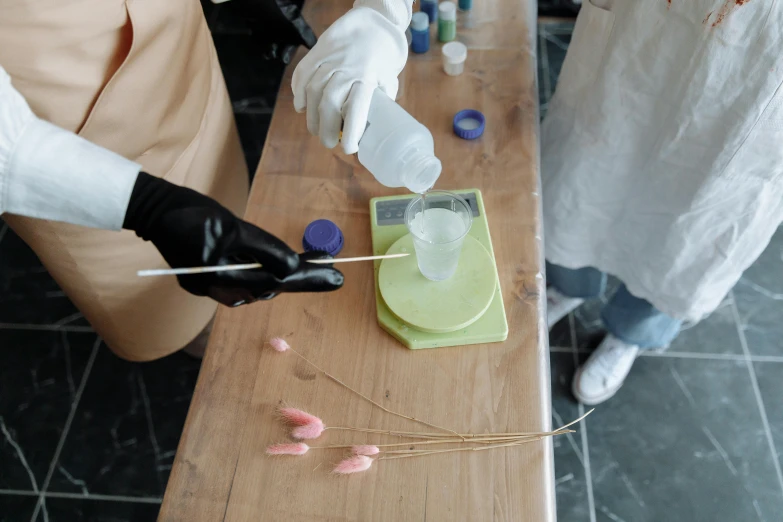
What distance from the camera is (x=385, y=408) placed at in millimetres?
882

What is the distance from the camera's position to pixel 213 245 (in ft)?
2.68

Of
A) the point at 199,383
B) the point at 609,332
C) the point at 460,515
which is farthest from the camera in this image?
the point at 609,332

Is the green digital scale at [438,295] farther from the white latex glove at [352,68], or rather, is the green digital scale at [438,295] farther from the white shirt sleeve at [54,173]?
the white shirt sleeve at [54,173]

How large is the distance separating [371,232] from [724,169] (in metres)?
0.61

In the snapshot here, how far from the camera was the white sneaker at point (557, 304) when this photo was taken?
1705 millimetres

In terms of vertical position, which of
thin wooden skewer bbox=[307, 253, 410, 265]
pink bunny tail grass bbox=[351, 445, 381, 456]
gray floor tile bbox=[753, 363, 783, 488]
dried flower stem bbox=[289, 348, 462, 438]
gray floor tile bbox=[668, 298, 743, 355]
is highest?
thin wooden skewer bbox=[307, 253, 410, 265]

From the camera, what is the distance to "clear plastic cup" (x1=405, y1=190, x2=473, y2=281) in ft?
3.04

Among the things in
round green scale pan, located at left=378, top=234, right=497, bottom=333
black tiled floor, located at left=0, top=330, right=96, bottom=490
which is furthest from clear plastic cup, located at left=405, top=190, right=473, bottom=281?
black tiled floor, located at left=0, top=330, right=96, bottom=490


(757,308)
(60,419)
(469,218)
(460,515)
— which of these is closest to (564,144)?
(469,218)

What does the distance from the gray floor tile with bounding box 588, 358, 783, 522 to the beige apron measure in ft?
3.84

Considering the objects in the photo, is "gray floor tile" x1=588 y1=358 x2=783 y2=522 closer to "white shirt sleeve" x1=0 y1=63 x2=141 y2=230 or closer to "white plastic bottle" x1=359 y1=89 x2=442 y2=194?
"white plastic bottle" x1=359 y1=89 x2=442 y2=194

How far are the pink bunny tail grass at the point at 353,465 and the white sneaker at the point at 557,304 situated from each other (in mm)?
1007

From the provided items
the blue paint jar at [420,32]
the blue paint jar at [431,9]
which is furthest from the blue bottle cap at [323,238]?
the blue paint jar at [431,9]

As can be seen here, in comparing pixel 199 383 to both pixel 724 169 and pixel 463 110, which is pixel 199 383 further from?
pixel 724 169
